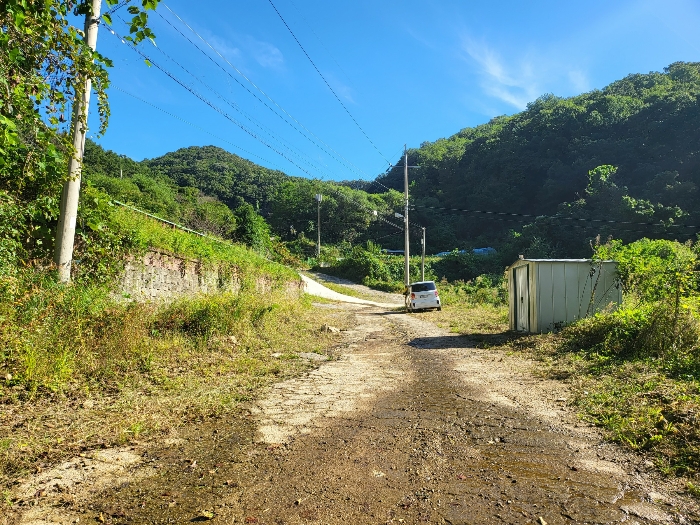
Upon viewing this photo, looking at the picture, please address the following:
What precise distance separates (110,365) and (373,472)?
4053 millimetres

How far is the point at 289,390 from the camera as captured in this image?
5832 millimetres

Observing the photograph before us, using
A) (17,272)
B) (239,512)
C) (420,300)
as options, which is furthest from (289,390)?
(420,300)

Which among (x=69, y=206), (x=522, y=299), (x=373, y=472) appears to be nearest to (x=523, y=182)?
(x=522, y=299)

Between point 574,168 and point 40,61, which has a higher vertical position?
point 574,168

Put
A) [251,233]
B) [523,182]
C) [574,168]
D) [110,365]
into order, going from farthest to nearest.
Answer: [523,182], [574,168], [251,233], [110,365]

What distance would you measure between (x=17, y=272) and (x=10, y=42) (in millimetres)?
2967

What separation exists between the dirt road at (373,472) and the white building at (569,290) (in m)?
5.46

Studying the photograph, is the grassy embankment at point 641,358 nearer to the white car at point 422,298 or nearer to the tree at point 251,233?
the white car at point 422,298

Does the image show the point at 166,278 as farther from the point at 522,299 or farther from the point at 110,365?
the point at 522,299

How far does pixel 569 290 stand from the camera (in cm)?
1043

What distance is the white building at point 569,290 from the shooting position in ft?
33.8

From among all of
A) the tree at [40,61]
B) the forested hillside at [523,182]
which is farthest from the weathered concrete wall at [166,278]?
the forested hillside at [523,182]

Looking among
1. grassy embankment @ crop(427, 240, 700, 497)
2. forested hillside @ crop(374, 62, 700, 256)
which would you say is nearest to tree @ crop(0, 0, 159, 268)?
grassy embankment @ crop(427, 240, 700, 497)

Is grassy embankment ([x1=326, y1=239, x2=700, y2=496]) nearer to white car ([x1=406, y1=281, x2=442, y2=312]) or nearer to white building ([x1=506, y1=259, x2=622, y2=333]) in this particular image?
white building ([x1=506, y1=259, x2=622, y2=333])
